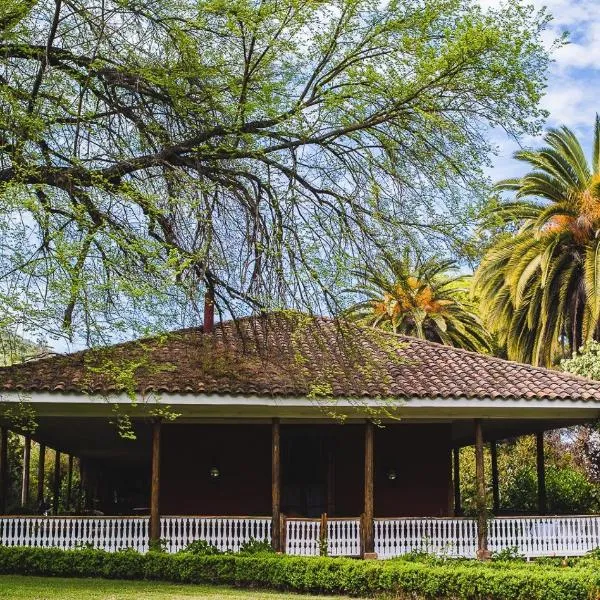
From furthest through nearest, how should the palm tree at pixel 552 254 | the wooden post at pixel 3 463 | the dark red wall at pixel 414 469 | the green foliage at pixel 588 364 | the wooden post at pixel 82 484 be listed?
the wooden post at pixel 82 484, the palm tree at pixel 552 254, the green foliage at pixel 588 364, the dark red wall at pixel 414 469, the wooden post at pixel 3 463

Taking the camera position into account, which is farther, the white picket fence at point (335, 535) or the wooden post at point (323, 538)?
the white picket fence at point (335, 535)

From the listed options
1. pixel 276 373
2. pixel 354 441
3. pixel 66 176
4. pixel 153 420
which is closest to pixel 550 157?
pixel 354 441

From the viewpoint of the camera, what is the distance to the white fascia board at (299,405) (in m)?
16.4

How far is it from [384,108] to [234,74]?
2141 mm

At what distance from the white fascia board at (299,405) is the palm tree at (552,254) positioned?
10.2 m

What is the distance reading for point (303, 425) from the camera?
2014 centimetres

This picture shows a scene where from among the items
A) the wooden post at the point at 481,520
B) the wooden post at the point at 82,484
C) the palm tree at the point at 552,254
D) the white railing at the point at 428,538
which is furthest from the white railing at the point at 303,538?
the wooden post at the point at 82,484

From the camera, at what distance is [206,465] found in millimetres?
20188

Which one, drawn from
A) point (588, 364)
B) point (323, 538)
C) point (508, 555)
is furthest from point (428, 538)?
point (588, 364)

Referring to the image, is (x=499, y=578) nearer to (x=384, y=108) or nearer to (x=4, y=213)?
(x=384, y=108)

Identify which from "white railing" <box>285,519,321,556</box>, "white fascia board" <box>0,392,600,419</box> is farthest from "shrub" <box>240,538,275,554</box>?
"white fascia board" <box>0,392,600,419</box>

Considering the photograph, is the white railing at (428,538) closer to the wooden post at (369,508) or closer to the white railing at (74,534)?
the wooden post at (369,508)

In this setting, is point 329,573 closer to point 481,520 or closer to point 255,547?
point 255,547

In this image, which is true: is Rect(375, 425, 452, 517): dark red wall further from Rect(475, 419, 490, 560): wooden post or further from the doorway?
Rect(475, 419, 490, 560): wooden post
